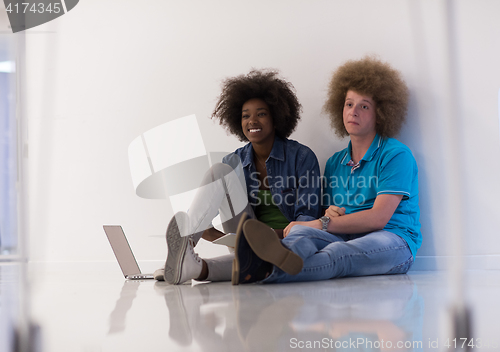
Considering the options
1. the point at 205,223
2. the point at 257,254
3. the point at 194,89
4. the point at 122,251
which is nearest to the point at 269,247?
the point at 257,254

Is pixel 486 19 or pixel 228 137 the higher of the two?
pixel 486 19

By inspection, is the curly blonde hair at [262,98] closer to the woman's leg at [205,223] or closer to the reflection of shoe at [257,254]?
the woman's leg at [205,223]

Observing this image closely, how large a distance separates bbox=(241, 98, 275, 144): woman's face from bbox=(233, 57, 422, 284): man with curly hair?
11.5 inches

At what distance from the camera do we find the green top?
162cm

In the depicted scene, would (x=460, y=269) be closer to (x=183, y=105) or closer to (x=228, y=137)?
(x=228, y=137)

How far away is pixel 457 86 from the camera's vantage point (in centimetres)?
41

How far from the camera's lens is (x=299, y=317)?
0.72 m

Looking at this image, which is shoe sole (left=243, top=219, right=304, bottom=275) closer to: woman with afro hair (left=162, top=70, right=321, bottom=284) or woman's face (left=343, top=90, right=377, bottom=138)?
woman with afro hair (left=162, top=70, right=321, bottom=284)

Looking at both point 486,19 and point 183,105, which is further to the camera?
point 183,105

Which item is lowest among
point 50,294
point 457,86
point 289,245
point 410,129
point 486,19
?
point 50,294

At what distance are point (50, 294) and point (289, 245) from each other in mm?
732

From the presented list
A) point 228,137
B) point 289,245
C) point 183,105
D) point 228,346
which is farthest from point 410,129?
point 228,346

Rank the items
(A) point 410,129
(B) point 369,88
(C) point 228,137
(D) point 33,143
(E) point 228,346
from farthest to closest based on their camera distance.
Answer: (D) point 33,143
(C) point 228,137
(A) point 410,129
(B) point 369,88
(E) point 228,346

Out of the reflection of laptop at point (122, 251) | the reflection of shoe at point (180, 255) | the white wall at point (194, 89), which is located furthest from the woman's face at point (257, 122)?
the reflection of laptop at point (122, 251)
